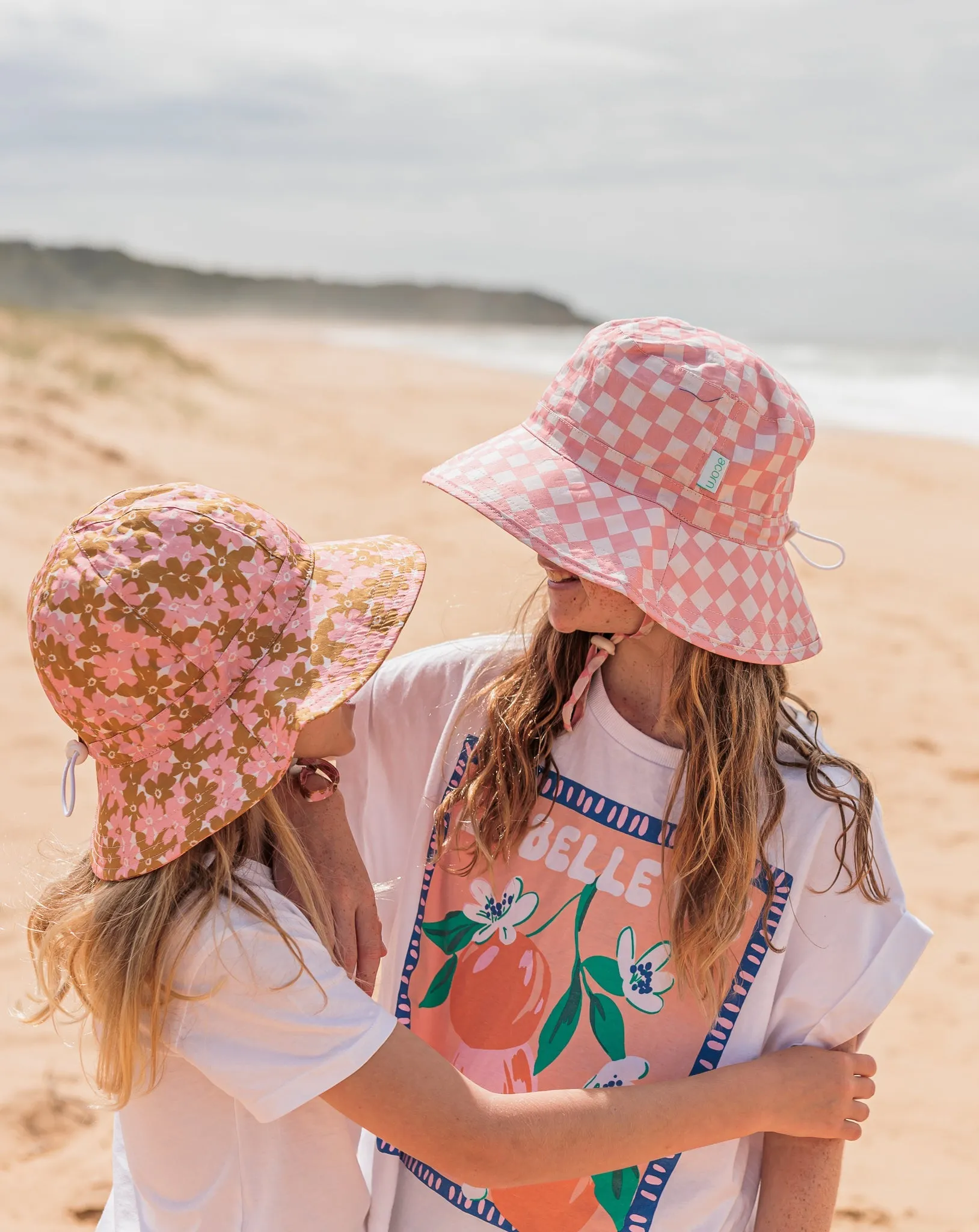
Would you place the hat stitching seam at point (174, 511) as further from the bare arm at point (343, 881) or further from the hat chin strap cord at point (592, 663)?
the hat chin strap cord at point (592, 663)

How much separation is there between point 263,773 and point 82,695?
0.22 meters

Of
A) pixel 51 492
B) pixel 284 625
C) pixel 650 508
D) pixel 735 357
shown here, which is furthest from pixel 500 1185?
pixel 51 492

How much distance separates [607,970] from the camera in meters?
1.63

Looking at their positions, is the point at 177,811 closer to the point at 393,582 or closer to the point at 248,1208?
the point at 393,582

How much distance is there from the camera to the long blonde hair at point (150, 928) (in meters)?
1.35

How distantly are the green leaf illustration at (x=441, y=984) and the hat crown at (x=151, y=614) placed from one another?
62 cm

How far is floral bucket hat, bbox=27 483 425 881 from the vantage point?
1.31m

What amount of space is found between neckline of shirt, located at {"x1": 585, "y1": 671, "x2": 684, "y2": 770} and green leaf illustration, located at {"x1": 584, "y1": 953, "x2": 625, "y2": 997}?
0.93 feet

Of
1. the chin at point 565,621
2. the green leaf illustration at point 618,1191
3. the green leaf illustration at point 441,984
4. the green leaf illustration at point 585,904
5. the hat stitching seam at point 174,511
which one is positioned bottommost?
the green leaf illustration at point 618,1191

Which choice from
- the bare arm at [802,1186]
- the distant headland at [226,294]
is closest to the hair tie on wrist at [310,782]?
the bare arm at [802,1186]

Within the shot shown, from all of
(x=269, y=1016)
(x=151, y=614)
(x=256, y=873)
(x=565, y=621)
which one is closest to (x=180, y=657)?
(x=151, y=614)

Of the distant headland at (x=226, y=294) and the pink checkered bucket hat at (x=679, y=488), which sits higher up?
the pink checkered bucket hat at (x=679, y=488)

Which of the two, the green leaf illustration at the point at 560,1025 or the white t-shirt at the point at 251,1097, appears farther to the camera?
the green leaf illustration at the point at 560,1025

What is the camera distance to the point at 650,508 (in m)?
1.54
